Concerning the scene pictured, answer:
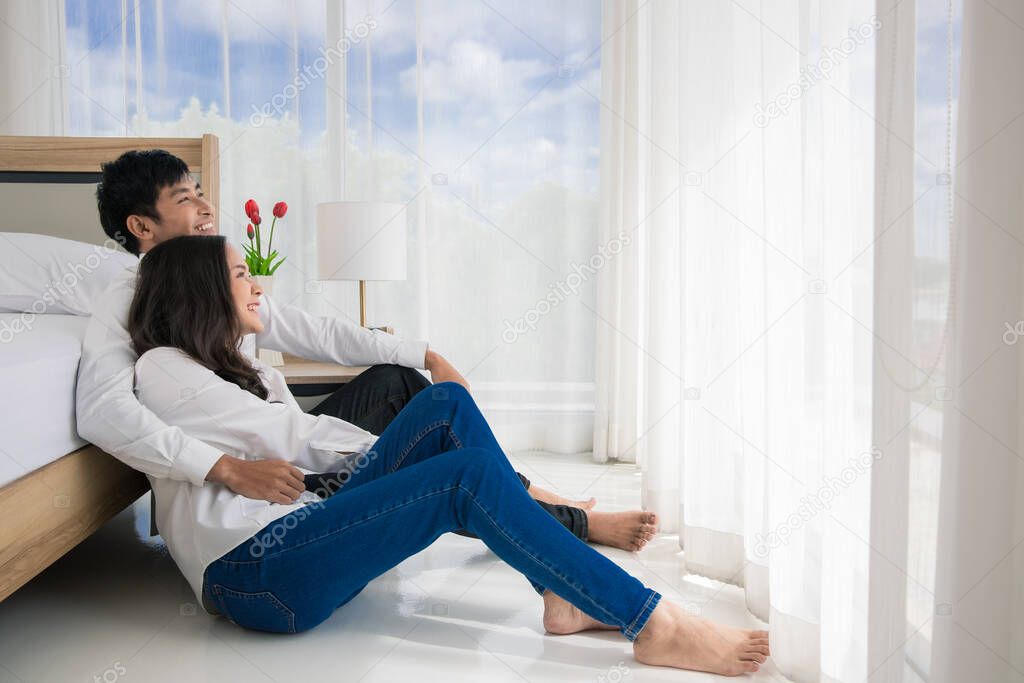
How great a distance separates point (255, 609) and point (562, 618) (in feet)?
1.75

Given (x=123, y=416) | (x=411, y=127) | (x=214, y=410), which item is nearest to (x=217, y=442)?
(x=214, y=410)

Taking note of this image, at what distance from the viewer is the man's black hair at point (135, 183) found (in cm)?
198

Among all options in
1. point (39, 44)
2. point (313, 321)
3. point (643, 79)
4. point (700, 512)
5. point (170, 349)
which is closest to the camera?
point (170, 349)

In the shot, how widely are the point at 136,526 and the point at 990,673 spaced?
200 cm

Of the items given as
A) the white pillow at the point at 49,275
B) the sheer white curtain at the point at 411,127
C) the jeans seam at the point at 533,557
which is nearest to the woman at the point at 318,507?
the jeans seam at the point at 533,557

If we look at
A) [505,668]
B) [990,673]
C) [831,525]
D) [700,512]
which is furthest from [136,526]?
A: [990,673]

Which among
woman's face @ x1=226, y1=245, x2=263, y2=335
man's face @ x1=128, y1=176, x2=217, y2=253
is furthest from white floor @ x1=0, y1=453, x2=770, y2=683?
man's face @ x1=128, y1=176, x2=217, y2=253

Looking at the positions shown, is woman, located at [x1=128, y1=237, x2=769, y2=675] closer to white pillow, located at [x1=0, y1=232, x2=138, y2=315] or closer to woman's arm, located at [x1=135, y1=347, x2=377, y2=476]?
woman's arm, located at [x1=135, y1=347, x2=377, y2=476]

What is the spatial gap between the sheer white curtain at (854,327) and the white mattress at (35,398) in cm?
126

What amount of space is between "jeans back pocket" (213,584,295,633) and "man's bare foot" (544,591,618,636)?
45cm

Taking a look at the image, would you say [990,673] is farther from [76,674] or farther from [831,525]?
[76,674]

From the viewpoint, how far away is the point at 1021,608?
913mm

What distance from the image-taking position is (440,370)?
199cm

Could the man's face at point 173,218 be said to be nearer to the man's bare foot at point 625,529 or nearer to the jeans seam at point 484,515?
the jeans seam at point 484,515
